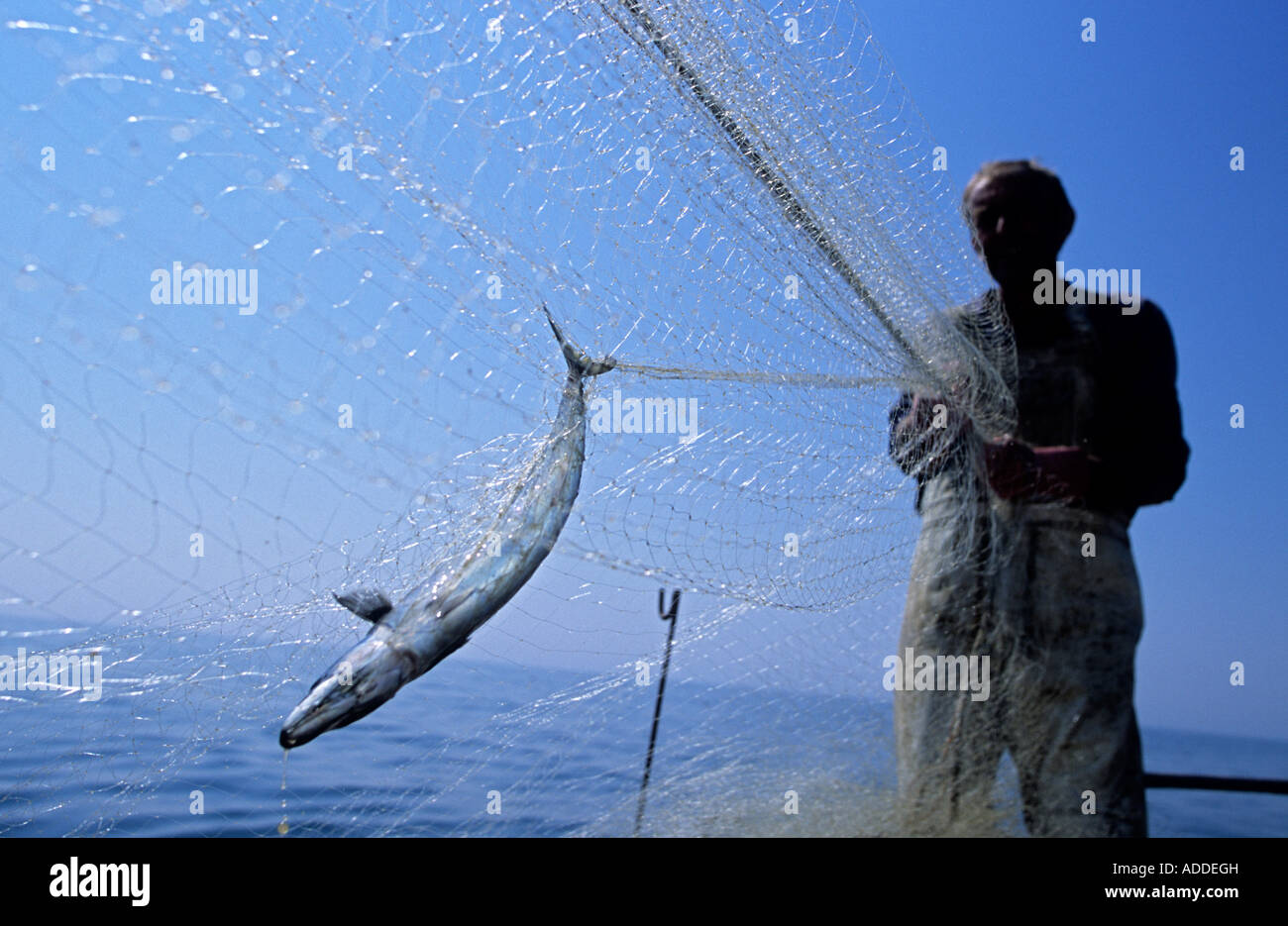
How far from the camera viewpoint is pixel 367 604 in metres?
2.03

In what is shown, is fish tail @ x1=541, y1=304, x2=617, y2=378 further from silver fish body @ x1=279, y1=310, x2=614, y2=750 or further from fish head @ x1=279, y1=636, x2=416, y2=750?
fish head @ x1=279, y1=636, x2=416, y2=750

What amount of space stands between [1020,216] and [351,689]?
7.83ft

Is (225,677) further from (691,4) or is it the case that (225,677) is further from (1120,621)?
(1120,621)

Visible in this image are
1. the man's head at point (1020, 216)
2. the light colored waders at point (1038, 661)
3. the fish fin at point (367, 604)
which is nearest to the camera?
the fish fin at point (367, 604)

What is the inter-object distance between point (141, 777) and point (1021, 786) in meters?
2.41

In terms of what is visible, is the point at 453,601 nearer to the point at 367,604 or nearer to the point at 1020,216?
the point at 367,604

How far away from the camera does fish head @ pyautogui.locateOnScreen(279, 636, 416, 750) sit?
186 centimetres

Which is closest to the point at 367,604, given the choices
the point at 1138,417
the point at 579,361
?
the point at 579,361

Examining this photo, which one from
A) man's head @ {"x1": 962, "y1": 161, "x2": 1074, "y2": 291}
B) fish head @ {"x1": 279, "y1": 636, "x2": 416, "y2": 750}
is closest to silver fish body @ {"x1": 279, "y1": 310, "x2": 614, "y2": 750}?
fish head @ {"x1": 279, "y1": 636, "x2": 416, "y2": 750}

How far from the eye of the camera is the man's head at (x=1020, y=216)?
2756 millimetres

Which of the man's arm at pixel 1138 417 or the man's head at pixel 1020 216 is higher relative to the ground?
the man's head at pixel 1020 216

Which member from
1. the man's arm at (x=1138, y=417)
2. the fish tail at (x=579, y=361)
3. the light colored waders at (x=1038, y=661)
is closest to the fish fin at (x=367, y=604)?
the fish tail at (x=579, y=361)

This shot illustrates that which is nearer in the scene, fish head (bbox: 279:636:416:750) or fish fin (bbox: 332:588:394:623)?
fish head (bbox: 279:636:416:750)

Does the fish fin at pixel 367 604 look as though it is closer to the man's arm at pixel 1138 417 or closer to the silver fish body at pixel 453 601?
the silver fish body at pixel 453 601
